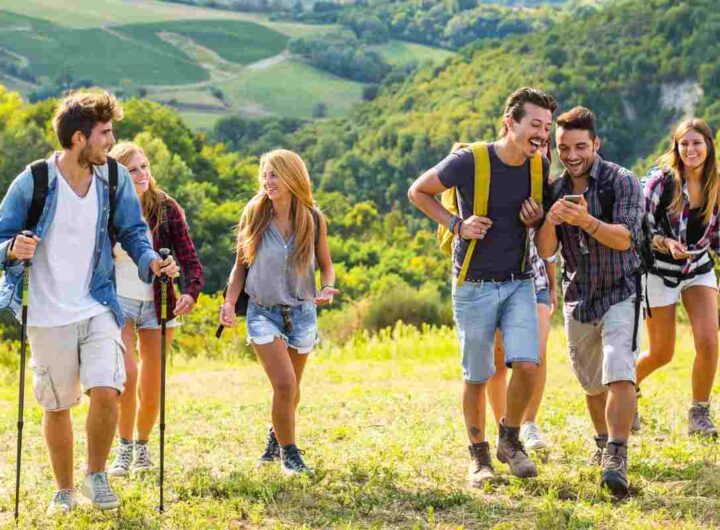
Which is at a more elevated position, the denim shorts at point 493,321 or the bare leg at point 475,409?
the denim shorts at point 493,321

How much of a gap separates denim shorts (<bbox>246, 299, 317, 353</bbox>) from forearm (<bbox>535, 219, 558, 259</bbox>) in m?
1.52

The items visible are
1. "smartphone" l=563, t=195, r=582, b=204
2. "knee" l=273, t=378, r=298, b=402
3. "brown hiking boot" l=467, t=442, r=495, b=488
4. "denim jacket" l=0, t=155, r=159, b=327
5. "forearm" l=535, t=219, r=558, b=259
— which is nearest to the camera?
"denim jacket" l=0, t=155, r=159, b=327

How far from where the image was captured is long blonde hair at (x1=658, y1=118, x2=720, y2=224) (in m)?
8.00

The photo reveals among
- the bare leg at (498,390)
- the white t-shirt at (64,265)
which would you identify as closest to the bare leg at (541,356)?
the bare leg at (498,390)

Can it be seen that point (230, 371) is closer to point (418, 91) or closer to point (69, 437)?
point (69, 437)

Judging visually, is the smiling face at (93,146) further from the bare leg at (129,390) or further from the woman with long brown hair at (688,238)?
the woman with long brown hair at (688,238)

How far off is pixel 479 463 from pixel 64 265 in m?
2.61

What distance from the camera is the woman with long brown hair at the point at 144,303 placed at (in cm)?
734

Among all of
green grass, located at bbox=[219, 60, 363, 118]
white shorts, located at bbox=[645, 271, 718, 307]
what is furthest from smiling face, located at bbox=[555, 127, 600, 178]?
green grass, located at bbox=[219, 60, 363, 118]

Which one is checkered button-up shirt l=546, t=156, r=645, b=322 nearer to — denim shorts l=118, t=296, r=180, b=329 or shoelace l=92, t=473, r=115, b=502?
denim shorts l=118, t=296, r=180, b=329

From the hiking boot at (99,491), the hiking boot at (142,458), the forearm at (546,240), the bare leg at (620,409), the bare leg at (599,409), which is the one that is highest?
the forearm at (546,240)

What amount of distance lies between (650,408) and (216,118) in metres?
129

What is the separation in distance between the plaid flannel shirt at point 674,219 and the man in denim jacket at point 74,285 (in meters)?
3.46

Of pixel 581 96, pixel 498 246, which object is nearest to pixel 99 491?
pixel 498 246
